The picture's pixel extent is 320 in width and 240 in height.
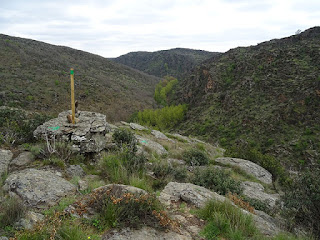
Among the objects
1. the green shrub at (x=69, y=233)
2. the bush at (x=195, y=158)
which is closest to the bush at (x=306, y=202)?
the green shrub at (x=69, y=233)

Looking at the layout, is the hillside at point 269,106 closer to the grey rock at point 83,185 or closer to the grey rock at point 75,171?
the grey rock at point 75,171

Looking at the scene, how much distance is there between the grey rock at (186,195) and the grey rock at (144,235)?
2.95 ft

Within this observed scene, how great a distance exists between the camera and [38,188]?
3.25m

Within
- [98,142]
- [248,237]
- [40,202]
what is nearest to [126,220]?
[40,202]

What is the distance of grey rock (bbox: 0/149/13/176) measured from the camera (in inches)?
166

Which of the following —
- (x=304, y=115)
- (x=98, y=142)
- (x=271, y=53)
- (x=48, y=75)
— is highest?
(x=271, y=53)

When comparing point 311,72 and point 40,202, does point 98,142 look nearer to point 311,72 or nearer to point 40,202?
point 40,202

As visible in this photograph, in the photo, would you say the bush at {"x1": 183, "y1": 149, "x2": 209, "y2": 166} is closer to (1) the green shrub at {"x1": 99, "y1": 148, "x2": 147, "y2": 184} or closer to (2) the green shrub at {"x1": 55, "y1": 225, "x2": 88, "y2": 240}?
(1) the green shrub at {"x1": 99, "y1": 148, "x2": 147, "y2": 184}

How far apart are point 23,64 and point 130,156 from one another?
125ft

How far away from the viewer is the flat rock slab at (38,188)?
3.00m

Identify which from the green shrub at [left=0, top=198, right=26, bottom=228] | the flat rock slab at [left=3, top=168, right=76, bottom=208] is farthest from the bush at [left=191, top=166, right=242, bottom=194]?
the green shrub at [left=0, top=198, right=26, bottom=228]

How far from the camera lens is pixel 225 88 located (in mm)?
38812

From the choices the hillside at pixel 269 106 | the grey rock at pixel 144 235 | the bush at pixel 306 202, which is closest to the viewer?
the grey rock at pixel 144 235

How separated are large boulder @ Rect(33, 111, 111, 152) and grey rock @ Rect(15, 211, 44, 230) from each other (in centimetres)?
319
